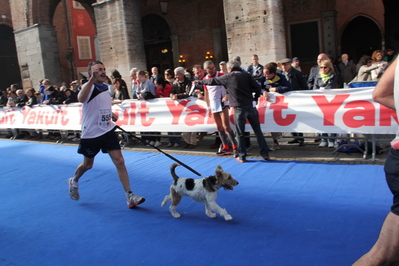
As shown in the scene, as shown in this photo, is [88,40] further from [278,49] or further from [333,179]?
[333,179]

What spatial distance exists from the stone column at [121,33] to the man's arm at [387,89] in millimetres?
11990

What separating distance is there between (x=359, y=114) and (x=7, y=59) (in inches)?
1323

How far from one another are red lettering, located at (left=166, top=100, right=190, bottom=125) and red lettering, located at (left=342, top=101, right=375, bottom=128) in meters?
3.56

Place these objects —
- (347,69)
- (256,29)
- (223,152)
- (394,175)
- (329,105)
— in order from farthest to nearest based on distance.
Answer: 1. (347,69)
2. (256,29)
3. (223,152)
4. (329,105)
5. (394,175)

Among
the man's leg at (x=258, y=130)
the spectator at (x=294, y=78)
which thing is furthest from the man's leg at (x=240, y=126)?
the spectator at (x=294, y=78)

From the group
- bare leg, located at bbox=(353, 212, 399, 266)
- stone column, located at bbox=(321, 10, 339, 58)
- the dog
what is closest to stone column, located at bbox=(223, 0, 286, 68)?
the dog

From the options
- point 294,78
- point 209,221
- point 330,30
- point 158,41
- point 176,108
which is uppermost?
point 158,41

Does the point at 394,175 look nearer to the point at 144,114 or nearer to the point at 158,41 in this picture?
the point at 144,114

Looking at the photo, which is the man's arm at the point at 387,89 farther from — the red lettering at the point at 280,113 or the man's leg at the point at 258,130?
the red lettering at the point at 280,113

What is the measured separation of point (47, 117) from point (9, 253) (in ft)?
27.7

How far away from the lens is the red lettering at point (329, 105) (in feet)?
21.0

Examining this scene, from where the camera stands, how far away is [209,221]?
4.31 m

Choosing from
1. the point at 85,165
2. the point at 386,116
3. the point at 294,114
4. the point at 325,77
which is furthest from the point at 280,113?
the point at 85,165

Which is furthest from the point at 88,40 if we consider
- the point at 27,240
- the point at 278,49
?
the point at 27,240
